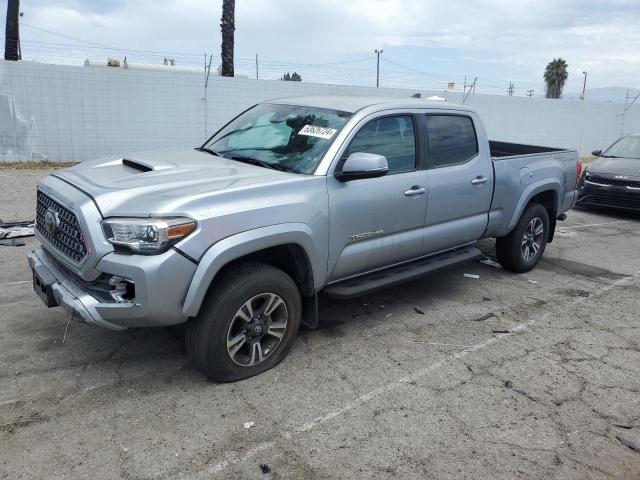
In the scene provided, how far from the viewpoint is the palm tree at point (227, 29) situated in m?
14.8

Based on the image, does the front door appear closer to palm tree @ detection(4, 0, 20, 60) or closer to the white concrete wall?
the white concrete wall

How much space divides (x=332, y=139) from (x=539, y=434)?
2459 millimetres

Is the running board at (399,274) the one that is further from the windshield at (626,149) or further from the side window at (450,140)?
the windshield at (626,149)

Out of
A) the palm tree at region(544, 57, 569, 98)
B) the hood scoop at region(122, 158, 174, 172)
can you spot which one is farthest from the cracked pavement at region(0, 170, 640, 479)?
the palm tree at region(544, 57, 569, 98)

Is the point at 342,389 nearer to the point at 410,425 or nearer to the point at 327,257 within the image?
the point at 410,425

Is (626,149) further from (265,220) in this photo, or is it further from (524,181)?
(265,220)

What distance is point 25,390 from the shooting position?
3.50m

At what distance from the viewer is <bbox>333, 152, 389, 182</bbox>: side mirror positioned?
3.88 metres

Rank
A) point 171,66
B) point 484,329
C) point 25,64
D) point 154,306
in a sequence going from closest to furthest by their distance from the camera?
point 154,306, point 484,329, point 25,64, point 171,66

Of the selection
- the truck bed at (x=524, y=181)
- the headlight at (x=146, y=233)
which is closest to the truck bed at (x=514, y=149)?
the truck bed at (x=524, y=181)

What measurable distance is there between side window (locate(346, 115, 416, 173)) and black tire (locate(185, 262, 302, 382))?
1.21m

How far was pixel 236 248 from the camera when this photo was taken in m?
3.39

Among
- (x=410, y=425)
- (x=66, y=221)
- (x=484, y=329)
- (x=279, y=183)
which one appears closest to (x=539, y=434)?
A: (x=410, y=425)

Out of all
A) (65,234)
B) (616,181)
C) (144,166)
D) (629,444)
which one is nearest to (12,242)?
(144,166)
